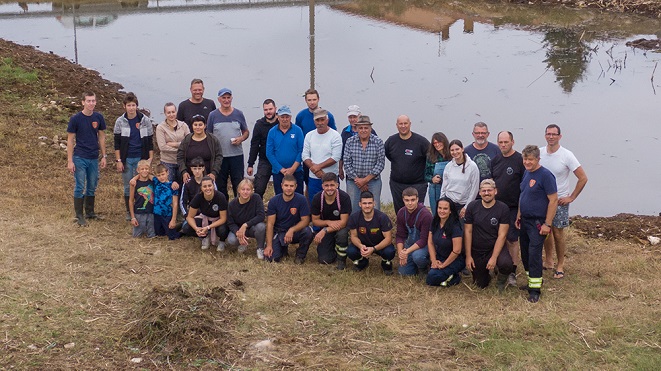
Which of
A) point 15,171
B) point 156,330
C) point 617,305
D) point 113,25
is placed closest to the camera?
point 156,330

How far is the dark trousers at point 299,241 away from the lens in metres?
9.45

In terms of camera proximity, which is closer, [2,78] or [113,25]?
[2,78]

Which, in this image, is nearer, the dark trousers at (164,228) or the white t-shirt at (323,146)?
the white t-shirt at (323,146)

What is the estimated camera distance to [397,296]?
8.36m

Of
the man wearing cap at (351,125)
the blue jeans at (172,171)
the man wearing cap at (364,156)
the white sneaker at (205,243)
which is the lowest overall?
the white sneaker at (205,243)

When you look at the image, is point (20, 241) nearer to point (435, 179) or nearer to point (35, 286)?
point (35, 286)

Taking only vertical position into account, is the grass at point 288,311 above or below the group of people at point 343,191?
below

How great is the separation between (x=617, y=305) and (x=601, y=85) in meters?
12.4

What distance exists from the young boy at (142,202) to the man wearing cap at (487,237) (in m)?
3.72

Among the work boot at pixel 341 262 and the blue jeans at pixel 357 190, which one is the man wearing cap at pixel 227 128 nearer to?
the blue jeans at pixel 357 190

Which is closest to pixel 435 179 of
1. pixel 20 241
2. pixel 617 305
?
pixel 617 305

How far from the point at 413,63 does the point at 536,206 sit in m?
14.0

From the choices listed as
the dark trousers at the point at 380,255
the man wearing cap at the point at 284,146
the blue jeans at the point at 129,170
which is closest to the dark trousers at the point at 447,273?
the dark trousers at the point at 380,255

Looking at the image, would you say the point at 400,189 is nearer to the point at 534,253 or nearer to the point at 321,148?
the point at 321,148
